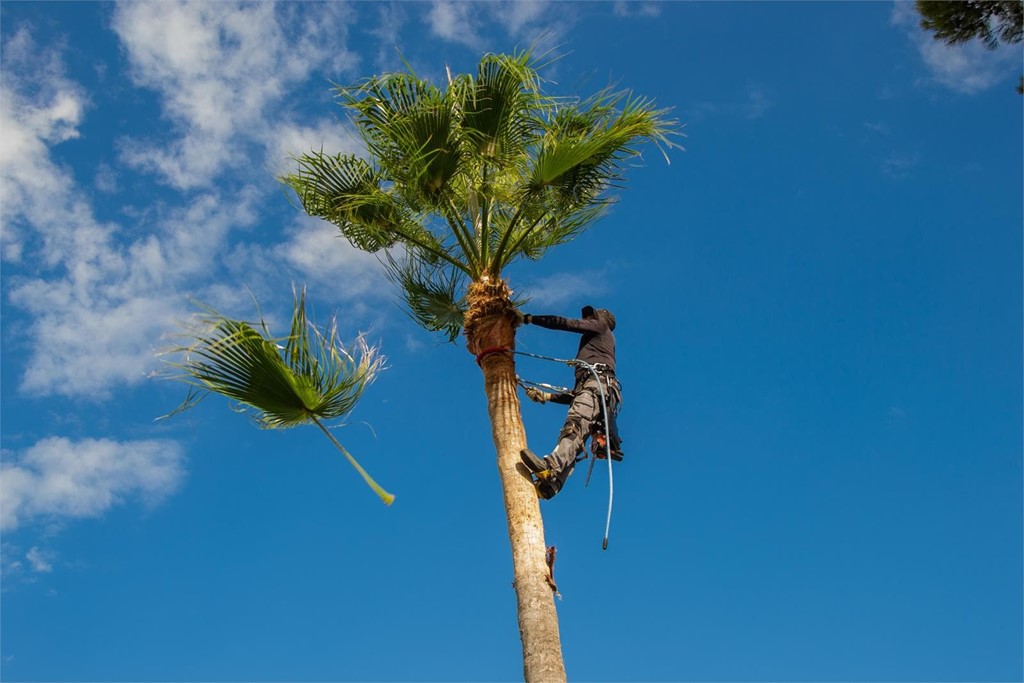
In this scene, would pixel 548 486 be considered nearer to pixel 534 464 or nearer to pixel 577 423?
pixel 534 464

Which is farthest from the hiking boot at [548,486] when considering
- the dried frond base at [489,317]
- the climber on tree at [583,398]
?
the dried frond base at [489,317]

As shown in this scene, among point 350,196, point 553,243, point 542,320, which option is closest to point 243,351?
point 350,196

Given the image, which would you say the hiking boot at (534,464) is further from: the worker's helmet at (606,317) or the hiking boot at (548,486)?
the worker's helmet at (606,317)

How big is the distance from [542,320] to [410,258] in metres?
1.52

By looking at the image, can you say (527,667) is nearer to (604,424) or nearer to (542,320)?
(604,424)

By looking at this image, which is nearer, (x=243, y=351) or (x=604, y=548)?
(x=243, y=351)

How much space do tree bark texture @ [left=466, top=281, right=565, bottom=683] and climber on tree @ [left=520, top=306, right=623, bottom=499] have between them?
8.1 inches

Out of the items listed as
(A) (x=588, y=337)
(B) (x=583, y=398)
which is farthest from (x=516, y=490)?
(A) (x=588, y=337)

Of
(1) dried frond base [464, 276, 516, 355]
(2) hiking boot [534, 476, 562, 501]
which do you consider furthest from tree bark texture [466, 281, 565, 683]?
(2) hiking boot [534, 476, 562, 501]

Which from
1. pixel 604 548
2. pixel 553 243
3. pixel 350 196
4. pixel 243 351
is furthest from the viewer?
pixel 553 243

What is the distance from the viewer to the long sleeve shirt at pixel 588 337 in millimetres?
8820

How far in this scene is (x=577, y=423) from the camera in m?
8.21

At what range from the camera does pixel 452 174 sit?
8250 millimetres

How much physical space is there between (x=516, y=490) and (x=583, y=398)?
131 centimetres
